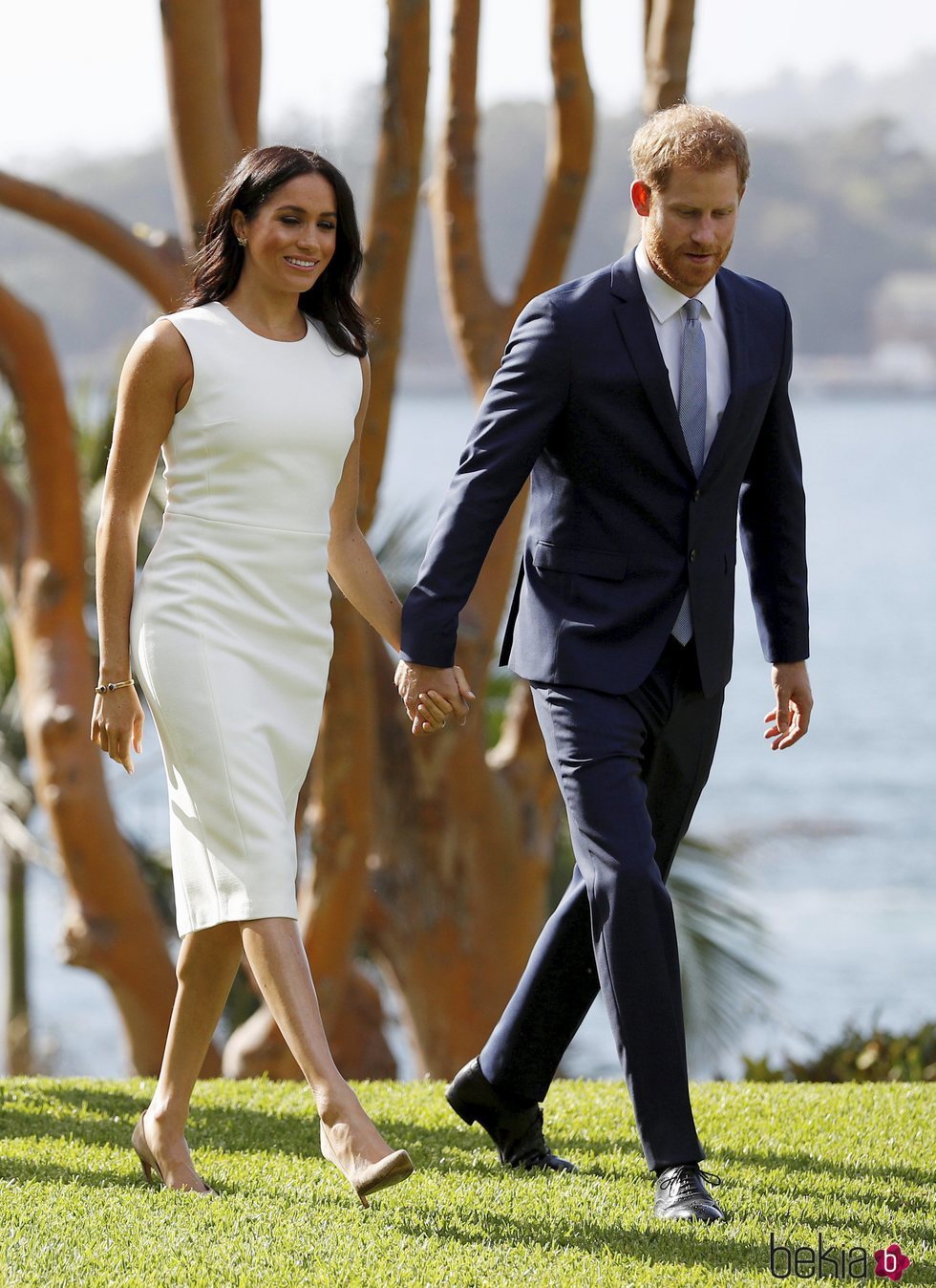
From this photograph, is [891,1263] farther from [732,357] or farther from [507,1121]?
[732,357]

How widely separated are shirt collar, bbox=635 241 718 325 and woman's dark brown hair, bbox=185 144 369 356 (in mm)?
583

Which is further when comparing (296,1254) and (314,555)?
(314,555)

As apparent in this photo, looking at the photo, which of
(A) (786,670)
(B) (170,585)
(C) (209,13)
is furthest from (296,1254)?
(C) (209,13)

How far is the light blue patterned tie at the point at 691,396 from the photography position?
3.61 m

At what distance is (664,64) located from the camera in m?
8.10

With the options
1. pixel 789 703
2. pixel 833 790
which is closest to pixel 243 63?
pixel 789 703

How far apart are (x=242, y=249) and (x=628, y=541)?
3.16 feet

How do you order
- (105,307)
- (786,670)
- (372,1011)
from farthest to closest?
(105,307) < (372,1011) < (786,670)

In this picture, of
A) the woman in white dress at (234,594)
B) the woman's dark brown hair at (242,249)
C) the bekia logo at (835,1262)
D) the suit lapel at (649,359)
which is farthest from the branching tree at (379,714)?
the bekia logo at (835,1262)

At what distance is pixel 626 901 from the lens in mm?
3441

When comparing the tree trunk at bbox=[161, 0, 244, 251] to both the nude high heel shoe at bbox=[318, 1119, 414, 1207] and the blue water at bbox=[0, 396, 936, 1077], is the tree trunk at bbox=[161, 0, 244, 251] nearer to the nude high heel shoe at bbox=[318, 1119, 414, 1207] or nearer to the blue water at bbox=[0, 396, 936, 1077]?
the blue water at bbox=[0, 396, 936, 1077]

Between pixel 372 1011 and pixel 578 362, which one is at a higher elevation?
pixel 578 362

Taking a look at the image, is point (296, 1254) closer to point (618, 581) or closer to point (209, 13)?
point (618, 581)

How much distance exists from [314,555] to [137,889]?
508 cm
